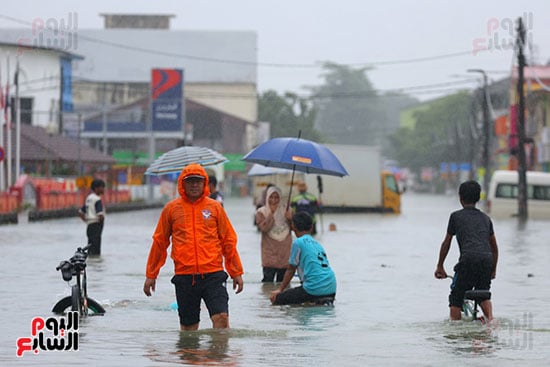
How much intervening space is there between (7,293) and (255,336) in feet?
18.4

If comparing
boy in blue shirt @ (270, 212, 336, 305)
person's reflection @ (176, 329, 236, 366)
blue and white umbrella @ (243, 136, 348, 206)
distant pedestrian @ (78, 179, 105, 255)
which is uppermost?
blue and white umbrella @ (243, 136, 348, 206)

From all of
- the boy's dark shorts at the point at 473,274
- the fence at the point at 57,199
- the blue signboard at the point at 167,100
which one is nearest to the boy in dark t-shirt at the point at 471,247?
the boy's dark shorts at the point at 473,274

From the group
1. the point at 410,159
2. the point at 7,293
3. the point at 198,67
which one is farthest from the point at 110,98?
the point at 7,293

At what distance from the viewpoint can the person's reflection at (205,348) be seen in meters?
10.5

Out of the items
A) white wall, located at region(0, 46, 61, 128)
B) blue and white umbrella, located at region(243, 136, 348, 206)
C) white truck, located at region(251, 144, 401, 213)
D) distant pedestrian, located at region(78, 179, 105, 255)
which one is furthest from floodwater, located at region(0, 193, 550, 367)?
white wall, located at region(0, 46, 61, 128)

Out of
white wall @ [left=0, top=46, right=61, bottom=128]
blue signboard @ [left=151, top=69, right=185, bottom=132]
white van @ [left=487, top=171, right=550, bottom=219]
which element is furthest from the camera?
white wall @ [left=0, top=46, right=61, bottom=128]

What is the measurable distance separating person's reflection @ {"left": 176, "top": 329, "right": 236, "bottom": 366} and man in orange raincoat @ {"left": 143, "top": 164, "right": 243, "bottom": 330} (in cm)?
35

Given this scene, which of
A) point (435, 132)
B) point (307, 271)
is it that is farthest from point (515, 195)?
point (435, 132)

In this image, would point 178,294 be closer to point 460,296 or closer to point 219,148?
point 460,296

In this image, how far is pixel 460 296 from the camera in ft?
42.3

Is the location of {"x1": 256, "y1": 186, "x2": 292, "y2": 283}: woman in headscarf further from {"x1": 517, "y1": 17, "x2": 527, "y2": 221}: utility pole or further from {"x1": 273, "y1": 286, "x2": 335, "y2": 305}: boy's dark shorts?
{"x1": 517, "y1": 17, "x2": 527, "y2": 221}: utility pole

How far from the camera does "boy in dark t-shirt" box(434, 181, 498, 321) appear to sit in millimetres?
12641

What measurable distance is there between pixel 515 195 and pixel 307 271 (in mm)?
42933

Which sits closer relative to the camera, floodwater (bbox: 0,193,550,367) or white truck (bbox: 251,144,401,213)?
floodwater (bbox: 0,193,550,367)
